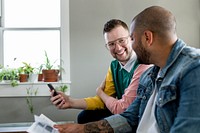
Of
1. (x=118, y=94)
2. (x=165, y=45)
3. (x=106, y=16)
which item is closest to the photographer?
(x=165, y=45)

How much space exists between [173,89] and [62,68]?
1.81 metres

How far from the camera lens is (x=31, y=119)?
2824 millimetres

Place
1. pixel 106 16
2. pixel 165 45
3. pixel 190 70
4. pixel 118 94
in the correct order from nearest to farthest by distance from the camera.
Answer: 1. pixel 190 70
2. pixel 165 45
3. pixel 118 94
4. pixel 106 16

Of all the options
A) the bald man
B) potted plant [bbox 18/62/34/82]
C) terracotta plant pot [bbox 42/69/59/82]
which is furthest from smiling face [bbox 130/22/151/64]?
potted plant [bbox 18/62/34/82]

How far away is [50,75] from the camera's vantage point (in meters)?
2.81

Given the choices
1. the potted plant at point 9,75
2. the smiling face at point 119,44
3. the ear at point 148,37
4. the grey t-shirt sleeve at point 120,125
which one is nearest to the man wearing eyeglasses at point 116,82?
the smiling face at point 119,44

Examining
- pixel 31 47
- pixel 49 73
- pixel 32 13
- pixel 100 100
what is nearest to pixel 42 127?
pixel 100 100

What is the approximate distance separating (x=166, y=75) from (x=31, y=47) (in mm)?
1996

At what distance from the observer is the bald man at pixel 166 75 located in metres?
1.07

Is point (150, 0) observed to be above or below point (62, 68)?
above

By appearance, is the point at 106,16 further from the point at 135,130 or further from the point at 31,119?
the point at 135,130

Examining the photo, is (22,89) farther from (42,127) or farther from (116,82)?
(42,127)

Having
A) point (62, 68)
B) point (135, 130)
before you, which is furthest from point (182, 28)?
point (135, 130)

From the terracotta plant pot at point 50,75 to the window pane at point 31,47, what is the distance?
0.15 metres
